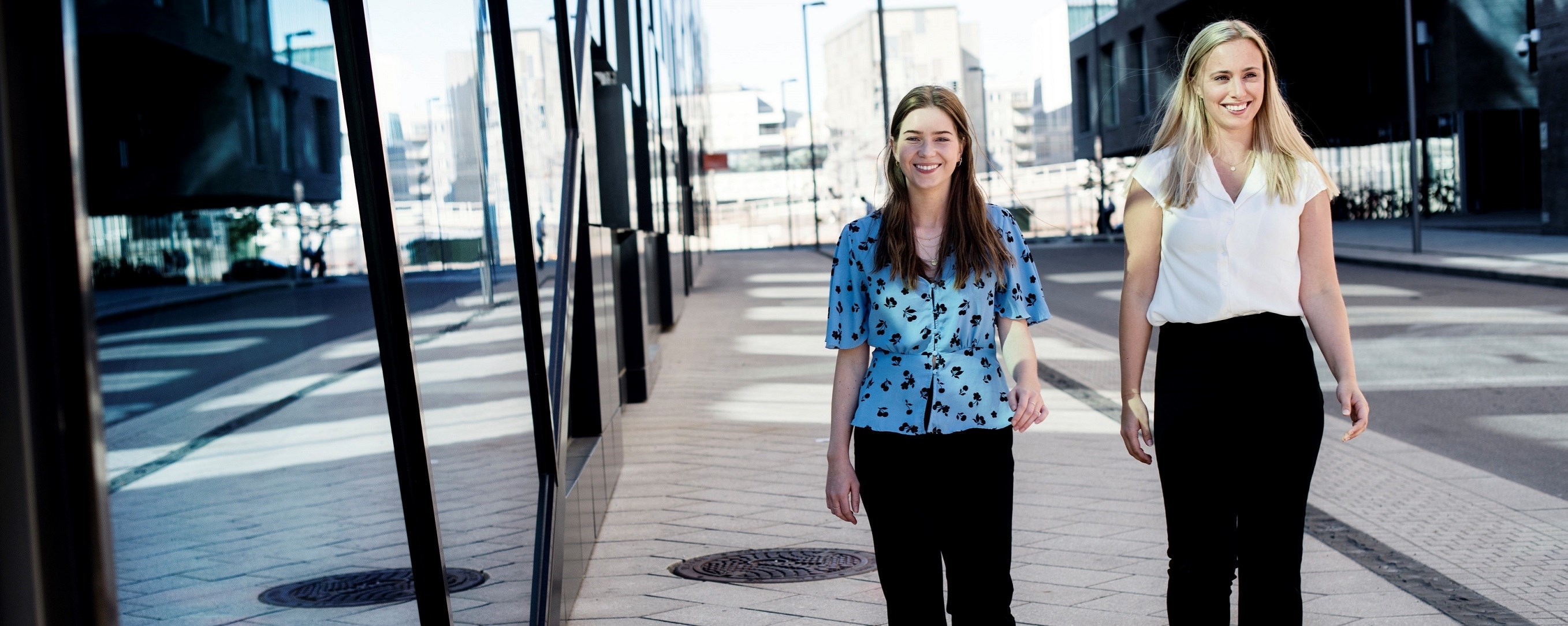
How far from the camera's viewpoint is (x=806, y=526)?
244 inches

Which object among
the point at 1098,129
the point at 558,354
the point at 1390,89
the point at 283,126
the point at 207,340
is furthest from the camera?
the point at 1098,129

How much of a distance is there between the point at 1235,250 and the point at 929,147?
0.72m

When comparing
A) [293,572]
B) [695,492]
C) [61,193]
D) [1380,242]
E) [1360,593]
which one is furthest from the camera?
[1380,242]

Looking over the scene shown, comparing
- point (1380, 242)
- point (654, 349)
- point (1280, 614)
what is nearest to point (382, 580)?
point (1280, 614)

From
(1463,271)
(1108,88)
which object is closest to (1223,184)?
(1463,271)

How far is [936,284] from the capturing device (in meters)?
3.25

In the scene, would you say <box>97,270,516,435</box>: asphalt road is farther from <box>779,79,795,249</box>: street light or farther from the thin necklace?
<box>779,79,795,249</box>: street light

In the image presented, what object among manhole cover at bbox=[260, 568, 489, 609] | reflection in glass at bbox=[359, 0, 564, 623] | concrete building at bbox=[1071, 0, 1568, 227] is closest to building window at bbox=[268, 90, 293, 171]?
reflection in glass at bbox=[359, 0, 564, 623]

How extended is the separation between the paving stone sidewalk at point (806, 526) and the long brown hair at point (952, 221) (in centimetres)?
171

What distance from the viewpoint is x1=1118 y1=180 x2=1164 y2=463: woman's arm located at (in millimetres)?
3432

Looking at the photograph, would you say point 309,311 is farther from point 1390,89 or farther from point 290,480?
point 1390,89

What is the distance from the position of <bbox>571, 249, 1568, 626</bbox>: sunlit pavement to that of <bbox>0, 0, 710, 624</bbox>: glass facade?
2.00 feet

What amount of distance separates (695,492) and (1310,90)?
49626mm

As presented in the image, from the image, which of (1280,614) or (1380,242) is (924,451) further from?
(1380,242)
